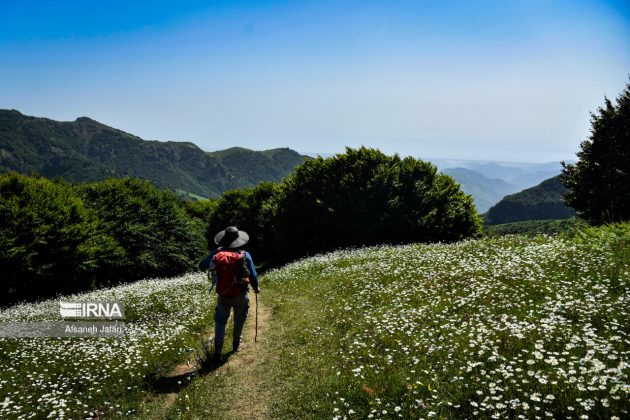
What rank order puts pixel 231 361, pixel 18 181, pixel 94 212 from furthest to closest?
pixel 94 212 < pixel 18 181 < pixel 231 361

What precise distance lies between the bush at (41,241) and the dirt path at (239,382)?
21.6 metres

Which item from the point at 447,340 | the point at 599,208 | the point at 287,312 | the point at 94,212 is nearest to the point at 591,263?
the point at 447,340

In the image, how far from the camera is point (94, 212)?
1374 inches

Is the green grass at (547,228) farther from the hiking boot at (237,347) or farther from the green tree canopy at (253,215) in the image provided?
the green tree canopy at (253,215)

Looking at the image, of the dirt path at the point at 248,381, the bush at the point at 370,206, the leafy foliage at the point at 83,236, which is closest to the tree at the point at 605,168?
the bush at the point at 370,206

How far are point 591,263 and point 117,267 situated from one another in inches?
1495

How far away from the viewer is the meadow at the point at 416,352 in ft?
21.7

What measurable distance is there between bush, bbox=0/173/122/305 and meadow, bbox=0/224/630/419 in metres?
15.8

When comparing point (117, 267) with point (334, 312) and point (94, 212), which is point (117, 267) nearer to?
point (94, 212)

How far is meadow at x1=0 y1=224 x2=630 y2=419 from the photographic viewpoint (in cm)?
663

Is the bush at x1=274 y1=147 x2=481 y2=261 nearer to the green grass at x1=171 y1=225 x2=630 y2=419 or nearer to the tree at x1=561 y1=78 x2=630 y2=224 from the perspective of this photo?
the tree at x1=561 y1=78 x2=630 y2=224

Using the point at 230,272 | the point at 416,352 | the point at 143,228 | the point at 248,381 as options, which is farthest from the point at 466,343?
the point at 143,228

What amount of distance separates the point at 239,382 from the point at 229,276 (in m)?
2.68

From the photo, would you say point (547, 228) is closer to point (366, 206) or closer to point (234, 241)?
point (366, 206)
